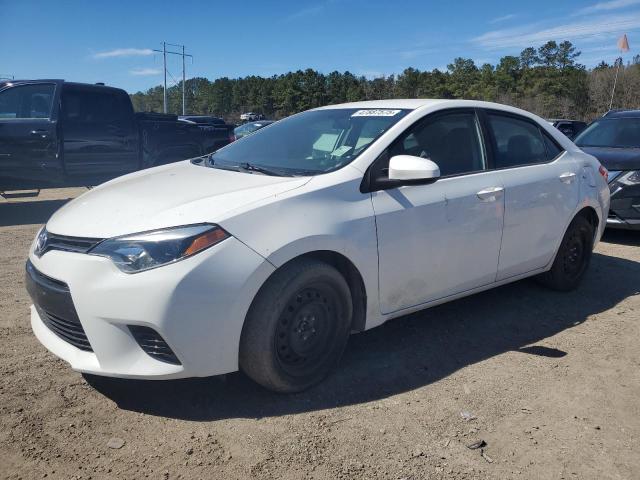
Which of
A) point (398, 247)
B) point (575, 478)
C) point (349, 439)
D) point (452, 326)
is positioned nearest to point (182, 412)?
point (349, 439)

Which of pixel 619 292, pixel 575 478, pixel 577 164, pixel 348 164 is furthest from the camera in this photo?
pixel 619 292

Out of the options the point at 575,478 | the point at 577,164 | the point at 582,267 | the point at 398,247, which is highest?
the point at 577,164

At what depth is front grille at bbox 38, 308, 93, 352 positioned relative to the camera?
2.74 m

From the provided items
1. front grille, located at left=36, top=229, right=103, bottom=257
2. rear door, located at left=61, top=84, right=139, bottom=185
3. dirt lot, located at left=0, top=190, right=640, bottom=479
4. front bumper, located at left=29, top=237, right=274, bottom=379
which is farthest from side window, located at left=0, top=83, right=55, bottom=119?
front bumper, located at left=29, top=237, right=274, bottom=379

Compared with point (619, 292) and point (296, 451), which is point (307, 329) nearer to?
point (296, 451)

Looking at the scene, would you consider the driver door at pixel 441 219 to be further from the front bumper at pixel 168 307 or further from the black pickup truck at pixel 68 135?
the black pickup truck at pixel 68 135

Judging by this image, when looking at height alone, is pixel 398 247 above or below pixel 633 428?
above

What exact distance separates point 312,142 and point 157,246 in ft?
5.06

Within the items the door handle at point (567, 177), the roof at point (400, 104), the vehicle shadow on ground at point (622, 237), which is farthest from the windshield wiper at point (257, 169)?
the vehicle shadow on ground at point (622, 237)

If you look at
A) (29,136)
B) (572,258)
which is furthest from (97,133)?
(572,258)

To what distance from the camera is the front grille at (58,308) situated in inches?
107

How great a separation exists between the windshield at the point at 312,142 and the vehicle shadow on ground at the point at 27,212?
17.4 ft

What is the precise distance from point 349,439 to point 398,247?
116 centimetres

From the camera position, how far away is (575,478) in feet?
8.04
